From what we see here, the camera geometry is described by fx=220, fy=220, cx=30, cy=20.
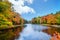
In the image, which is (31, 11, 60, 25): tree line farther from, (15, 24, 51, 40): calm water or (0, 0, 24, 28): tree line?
(0, 0, 24, 28): tree line

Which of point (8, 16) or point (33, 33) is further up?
point (8, 16)

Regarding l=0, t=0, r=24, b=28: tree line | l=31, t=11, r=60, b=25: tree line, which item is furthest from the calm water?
l=0, t=0, r=24, b=28: tree line

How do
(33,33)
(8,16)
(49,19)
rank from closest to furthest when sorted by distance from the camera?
1. (33,33)
2. (49,19)
3. (8,16)

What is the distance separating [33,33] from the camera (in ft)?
20.3

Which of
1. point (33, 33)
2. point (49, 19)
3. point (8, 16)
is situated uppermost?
point (8, 16)

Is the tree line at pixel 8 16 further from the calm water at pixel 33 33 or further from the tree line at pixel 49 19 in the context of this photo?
the tree line at pixel 49 19

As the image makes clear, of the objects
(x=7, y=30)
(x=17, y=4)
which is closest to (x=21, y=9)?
(x=17, y=4)

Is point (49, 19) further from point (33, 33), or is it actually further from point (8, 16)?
point (8, 16)

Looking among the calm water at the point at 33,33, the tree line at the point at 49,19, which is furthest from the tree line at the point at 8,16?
the tree line at the point at 49,19

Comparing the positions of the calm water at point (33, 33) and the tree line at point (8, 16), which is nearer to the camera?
the calm water at point (33, 33)

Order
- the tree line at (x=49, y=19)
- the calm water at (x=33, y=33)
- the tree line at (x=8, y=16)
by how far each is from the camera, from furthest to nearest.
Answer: the tree line at (x=8, y=16) < the tree line at (x=49, y=19) < the calm water at (x=33, y=33)

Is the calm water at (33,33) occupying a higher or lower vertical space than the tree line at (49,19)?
lower

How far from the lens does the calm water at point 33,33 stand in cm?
601

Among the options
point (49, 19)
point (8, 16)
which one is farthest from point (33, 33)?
point (8, 16)
